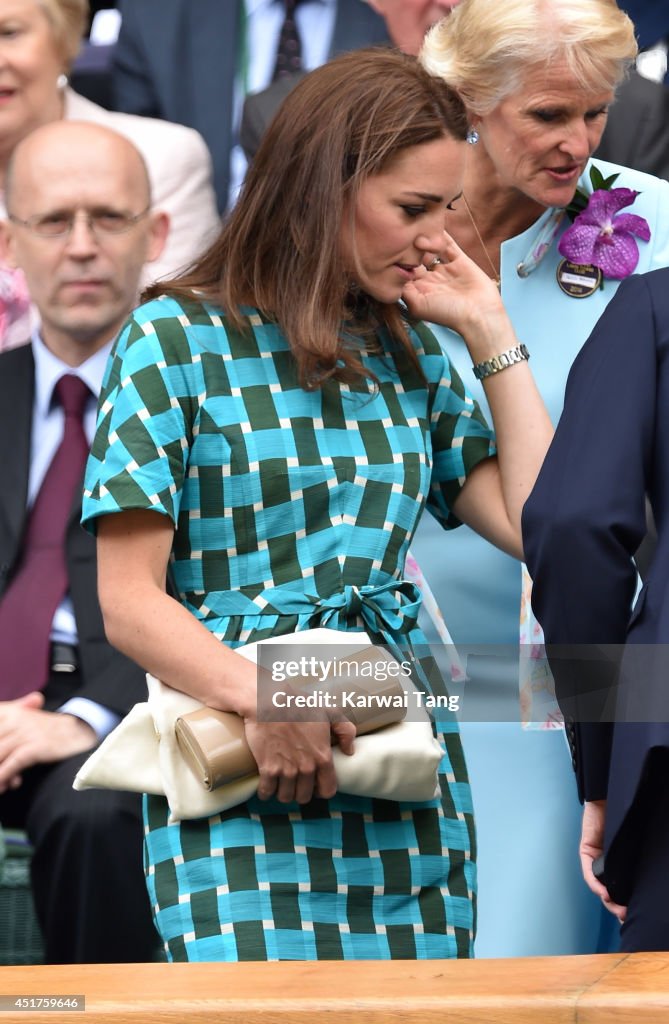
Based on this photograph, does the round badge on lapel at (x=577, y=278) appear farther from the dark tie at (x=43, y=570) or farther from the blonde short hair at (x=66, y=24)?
the blonde short hair at (x=66, y=24)

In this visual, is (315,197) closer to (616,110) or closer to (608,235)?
(608,235)

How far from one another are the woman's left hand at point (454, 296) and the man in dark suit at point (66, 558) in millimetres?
855

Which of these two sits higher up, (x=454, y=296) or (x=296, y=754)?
(x=454, y=296)

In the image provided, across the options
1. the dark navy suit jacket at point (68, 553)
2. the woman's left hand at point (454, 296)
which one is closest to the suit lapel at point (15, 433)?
the dark navy suit jacket at point (68, 553)

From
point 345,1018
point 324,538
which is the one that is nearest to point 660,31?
point 324,538

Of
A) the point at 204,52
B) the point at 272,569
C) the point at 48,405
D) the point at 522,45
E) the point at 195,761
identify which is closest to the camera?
the point at 195,761

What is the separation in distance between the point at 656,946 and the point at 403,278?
36.6 inches

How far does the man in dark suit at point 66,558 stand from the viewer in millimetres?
2898

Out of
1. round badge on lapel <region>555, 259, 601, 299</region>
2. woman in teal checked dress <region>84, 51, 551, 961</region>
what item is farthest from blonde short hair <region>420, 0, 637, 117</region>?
woman in teal checked dress <region>84, 51, 551, 961</region>

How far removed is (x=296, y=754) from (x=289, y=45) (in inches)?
94.2

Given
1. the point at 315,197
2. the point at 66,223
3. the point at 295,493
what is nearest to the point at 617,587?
the point at 295,493

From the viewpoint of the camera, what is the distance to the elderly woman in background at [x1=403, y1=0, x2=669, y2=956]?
3.14 m

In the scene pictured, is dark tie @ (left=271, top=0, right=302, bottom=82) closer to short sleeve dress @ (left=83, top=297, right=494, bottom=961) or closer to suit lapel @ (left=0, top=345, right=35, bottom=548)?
suit lapel @ (left=0, top=345, right=35, bottom=548)

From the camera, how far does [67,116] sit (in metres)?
3.93
